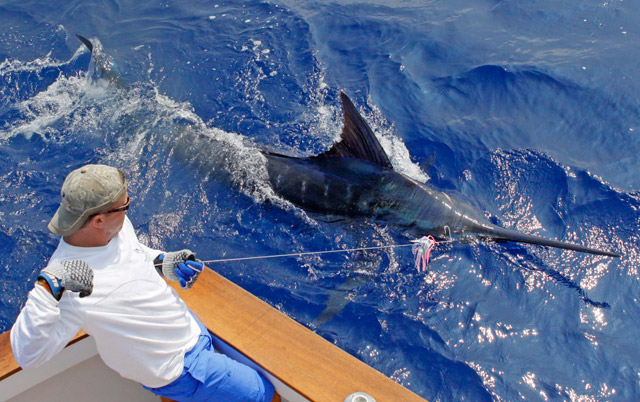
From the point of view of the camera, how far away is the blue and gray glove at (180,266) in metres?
2.71

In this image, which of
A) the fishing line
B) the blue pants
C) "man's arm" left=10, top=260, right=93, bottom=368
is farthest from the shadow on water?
"man's arm" left=10, top=260, right=93, bottom=368

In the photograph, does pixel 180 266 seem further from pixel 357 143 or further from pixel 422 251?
pixel 357 143

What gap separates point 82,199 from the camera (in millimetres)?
2107

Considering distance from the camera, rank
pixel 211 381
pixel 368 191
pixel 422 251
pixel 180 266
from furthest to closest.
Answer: pixel 368 191, pixel 422 251, pixel 180 266, pixel 211 381

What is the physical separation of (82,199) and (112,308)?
53 cm

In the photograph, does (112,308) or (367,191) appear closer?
(112,308)

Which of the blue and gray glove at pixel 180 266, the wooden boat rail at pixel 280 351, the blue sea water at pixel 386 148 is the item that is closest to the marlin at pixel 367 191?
the blue sea water at pixel 386 148

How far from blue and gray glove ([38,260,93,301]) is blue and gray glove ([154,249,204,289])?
736mm

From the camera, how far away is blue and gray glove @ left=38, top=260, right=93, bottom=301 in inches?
75.7

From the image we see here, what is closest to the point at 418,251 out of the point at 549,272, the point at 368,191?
the point at 368,191

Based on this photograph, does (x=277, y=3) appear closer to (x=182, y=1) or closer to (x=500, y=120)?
(x=182, y=1)

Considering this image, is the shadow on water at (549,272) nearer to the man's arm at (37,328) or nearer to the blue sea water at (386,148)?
the blue sea water at (386,148)

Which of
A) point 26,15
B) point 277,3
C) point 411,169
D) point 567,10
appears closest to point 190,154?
point 411,169

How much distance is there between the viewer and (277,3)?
29.1 ft
